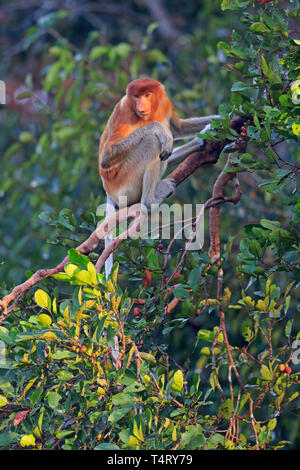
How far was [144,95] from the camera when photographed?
307 cm

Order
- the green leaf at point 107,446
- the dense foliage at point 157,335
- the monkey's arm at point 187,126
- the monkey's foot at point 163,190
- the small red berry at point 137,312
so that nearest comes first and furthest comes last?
the green leaf at point 107,446, the dense foliage at point 157,335, the small red berry at point 137,312, the monkey's foot at point 163,190, the monkey's arm at point 187,126

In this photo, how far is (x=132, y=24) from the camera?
7.28 m

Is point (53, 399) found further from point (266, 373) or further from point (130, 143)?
point (130, 143)

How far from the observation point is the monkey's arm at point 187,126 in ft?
10.6

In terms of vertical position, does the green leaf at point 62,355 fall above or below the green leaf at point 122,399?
above

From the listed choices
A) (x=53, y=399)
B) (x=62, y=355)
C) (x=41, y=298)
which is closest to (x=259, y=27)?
(x=41, y=298)

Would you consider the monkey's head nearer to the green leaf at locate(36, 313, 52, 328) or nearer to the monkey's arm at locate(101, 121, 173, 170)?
the monkey's arm at locate(101, 121, 173, 170)

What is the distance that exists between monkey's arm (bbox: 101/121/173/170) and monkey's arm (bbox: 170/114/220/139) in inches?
4.9

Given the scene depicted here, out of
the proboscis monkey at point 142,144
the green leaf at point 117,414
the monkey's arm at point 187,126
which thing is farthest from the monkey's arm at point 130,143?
the green leaf at point 117,414

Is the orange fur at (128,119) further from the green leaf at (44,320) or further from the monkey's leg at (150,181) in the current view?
the green leaf at (44,320)

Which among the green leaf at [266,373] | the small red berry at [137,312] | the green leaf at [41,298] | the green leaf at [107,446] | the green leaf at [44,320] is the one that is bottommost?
the green leaf at [107,446]

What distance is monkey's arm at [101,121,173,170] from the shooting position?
3.12 m

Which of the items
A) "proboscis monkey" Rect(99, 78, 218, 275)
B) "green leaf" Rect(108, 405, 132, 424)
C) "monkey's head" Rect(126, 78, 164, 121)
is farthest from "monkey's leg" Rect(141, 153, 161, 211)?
"green leaf" Rect(108, 405, 132, 424)
